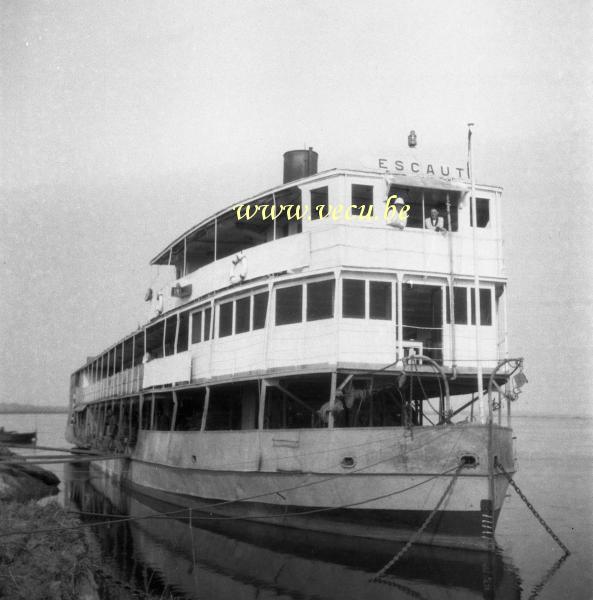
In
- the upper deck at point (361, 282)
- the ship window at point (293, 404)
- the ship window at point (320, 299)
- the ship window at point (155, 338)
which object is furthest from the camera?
the ship window at point (155, 338)

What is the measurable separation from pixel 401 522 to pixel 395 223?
6506 millimetres

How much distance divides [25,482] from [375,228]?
16.2 metres

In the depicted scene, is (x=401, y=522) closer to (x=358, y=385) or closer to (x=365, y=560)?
(x=365, y=560)

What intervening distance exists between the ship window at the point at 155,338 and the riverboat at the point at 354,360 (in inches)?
123

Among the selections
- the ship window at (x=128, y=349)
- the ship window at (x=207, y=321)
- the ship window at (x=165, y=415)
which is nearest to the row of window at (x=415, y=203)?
the ship window at (x=207, y=321)

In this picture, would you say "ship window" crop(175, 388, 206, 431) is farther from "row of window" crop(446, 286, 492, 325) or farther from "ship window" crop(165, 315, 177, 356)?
"row of window" crop(446, 286, 492, 325)

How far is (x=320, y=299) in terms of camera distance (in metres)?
15.1

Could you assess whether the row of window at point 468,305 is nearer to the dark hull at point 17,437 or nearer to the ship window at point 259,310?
the ship window at point 259,310

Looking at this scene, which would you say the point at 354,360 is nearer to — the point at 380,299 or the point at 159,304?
the point at 380,299

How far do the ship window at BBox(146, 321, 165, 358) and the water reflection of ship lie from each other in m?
8.34

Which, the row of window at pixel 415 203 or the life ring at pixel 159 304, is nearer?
the row of window at pixel 415 203

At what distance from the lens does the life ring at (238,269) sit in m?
17.2

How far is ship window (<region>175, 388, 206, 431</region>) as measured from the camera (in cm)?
2292

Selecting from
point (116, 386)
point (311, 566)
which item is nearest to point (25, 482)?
point (116, 386)
